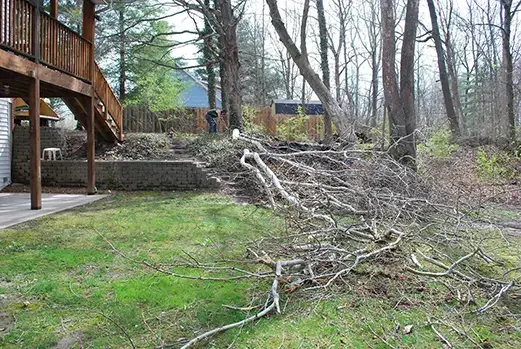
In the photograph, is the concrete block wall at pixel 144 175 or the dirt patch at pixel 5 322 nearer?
the dirt patch at pixel 5 322

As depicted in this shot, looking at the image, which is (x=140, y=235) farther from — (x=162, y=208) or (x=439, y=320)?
(x=439, y=320)

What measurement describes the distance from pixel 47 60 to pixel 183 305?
6.87m

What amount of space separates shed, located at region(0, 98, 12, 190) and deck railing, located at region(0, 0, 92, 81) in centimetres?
281

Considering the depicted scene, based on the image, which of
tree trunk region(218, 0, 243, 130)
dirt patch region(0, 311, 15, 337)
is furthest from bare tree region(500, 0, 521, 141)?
dirt patch region(0, 311, 15, 337)

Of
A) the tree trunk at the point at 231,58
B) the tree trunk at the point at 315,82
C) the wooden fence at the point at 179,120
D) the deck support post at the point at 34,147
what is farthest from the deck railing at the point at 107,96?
the wooden fence at the point at 179,120

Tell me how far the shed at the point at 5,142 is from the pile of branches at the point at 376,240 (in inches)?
321

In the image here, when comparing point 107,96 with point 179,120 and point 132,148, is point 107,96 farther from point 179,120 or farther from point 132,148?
point 179,120

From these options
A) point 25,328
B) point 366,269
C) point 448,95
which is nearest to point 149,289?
point 25,328

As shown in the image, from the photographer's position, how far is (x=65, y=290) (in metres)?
3.33

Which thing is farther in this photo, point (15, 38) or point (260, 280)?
point (15, 38)

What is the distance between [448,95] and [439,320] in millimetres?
14973

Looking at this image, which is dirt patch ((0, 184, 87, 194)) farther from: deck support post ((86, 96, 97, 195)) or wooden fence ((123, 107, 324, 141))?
wooden fence ((123, 107, 324, 141))

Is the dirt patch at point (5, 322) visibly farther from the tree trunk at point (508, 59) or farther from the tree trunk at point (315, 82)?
the tree trunk at point (508, 59)

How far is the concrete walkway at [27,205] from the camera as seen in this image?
6.39 meters
